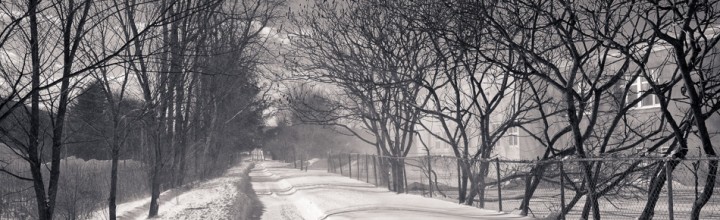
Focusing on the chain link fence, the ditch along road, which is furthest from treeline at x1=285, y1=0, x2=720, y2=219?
the ditch along road

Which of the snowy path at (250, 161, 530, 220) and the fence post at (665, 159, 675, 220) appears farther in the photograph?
the snowy path at (250, 161, 530, 220)

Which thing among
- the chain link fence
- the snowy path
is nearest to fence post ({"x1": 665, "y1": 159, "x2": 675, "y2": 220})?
the chain link fence

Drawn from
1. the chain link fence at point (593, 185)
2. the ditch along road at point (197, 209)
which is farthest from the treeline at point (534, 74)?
the ditch along road at point (197, 209)

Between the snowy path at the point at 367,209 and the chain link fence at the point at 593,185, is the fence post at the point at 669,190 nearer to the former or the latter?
the chain link fence at the point at 593,185

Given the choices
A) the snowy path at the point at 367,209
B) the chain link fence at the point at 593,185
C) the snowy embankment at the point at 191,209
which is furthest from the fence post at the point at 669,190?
the snowy embankment at the point at 191,209

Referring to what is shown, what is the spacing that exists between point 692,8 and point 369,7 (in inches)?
359

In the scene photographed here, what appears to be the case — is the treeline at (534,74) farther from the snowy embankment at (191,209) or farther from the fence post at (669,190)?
the snowy embankment at (191,209)

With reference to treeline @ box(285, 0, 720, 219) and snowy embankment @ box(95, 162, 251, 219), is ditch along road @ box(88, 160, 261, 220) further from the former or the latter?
treeline @ box(285, 0, 720, 219)

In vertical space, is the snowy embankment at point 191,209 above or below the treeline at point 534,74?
below

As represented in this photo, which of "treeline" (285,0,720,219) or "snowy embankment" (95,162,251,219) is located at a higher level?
"treeline" (285,0,720,219)

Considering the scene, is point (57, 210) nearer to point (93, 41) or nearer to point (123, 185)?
point (93, 41)

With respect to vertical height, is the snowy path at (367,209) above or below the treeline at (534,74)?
below

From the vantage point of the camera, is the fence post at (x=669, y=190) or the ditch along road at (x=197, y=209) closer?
the fence post at (x=669, y=190)

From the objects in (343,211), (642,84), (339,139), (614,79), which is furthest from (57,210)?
(339,139)
